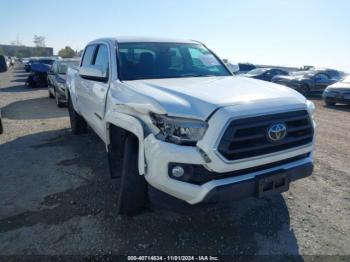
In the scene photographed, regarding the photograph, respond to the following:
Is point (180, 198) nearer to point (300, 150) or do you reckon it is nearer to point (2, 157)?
point (300, 150)

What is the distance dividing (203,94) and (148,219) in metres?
1.49

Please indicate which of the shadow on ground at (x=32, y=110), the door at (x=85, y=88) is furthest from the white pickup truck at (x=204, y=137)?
the shadow on ground at (x=32, y=110)

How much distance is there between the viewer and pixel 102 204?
12.6ft

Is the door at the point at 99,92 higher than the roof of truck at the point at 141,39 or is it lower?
lower

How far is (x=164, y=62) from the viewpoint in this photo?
4.28 m

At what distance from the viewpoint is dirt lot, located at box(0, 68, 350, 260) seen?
3.05 m

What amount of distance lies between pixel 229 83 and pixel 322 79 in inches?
572

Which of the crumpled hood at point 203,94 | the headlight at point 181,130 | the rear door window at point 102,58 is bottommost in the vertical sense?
the headlight at point 181,130

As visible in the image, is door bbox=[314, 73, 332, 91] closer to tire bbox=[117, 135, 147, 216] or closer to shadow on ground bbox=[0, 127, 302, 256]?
shadow on ground bbox=[0, 127, 302, 256]

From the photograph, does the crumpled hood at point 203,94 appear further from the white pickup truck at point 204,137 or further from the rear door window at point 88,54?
the rear door window at point 88,54

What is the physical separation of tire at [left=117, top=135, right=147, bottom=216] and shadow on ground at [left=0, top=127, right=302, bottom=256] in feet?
0.62

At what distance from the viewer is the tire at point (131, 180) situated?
3189 mm

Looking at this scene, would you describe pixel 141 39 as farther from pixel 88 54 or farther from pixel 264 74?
pixel 264 74

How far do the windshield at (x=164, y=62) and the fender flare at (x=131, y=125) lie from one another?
550 mm
